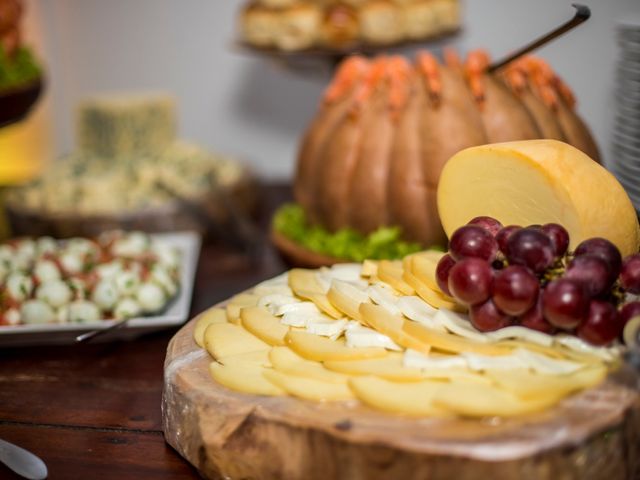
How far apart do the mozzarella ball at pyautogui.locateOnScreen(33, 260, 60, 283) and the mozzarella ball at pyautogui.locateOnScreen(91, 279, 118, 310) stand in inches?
3.7

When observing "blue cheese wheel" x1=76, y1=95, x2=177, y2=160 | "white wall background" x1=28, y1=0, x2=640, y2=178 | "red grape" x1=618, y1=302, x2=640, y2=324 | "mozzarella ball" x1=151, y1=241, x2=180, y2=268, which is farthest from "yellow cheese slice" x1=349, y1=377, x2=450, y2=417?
"white wall background" x1=28, y1=0, x2=640, y2=178

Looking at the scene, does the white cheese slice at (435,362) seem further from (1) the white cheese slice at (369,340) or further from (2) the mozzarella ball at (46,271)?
(2) the mozzarella ball at (46,271)

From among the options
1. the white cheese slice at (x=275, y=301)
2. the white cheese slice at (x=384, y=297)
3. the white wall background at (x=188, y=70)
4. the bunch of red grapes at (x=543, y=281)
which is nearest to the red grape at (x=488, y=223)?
the bunch of red grapes at (x=543, y=281)

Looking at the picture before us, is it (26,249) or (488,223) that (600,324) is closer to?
(488,223)

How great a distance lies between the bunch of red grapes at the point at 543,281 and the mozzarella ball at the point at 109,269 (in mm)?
659

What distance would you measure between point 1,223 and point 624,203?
159cm

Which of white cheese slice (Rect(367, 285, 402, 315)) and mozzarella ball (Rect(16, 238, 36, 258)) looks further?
mozzarella ball (Rect(16, 238, 36, 258))

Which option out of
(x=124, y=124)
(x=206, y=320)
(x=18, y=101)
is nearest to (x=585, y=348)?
(x=206, y=320)

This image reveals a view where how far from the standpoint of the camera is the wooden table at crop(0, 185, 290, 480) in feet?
3.08

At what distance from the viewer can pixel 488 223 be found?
95 cm

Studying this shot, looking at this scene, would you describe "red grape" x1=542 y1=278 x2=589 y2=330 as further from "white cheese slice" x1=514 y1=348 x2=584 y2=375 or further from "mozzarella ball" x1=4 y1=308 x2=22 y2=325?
"mozzarella ball" x1=4 y1=308 x2=22 y2=325

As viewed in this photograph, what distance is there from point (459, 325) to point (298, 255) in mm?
604

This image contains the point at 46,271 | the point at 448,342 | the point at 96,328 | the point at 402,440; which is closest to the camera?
the point at 402,440

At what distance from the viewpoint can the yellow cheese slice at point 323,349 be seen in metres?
0.85
